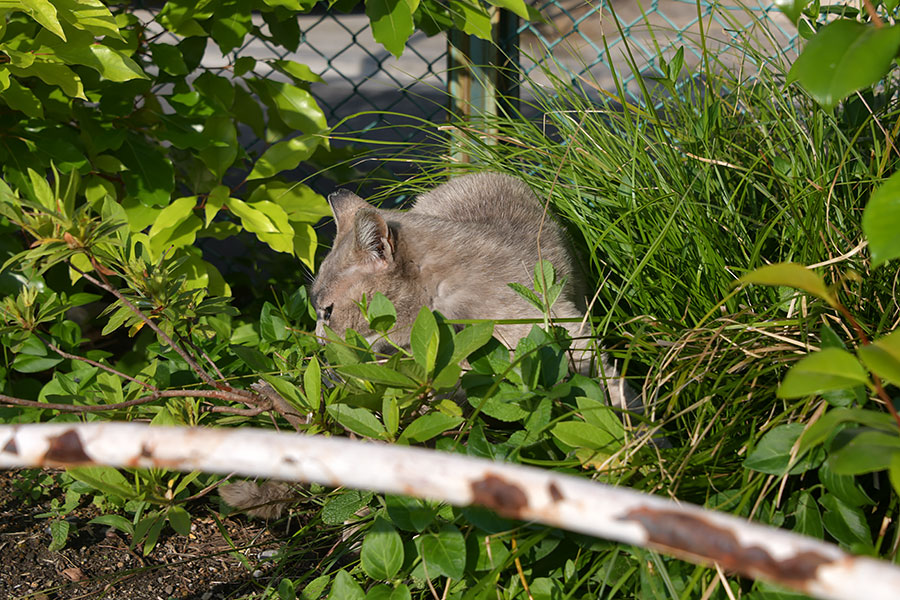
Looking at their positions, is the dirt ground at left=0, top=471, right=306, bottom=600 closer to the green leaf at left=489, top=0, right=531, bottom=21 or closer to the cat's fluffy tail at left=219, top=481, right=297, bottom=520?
the cat's fluffy tail at left=219, top=481, right=297, bottom=520

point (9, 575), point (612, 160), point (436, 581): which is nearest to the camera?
point (436, 581)

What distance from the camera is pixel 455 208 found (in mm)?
2418

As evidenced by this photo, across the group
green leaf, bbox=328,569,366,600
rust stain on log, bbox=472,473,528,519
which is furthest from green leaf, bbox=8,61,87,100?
rust stain on log, bbox=472,473,528,519

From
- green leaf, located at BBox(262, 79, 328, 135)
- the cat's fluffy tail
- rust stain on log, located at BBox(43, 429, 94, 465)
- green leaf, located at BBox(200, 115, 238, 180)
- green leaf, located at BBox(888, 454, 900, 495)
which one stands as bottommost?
the cat's fluffy tail

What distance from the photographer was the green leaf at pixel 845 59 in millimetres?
694

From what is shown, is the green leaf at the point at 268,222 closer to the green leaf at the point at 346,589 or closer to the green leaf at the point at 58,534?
the green leaf at the point at 58,534

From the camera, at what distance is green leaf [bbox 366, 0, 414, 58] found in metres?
2.06

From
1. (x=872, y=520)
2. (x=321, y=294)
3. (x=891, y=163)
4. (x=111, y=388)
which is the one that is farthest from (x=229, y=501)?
(x=891, y=163)

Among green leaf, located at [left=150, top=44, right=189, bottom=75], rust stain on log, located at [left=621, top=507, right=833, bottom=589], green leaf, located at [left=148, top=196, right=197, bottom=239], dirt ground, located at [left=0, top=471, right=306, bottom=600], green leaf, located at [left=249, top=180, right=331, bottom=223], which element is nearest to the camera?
rust stain on log, located at [left=621, top=507, right=833, bottom=589]

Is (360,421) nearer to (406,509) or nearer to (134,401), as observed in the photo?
(406,509)

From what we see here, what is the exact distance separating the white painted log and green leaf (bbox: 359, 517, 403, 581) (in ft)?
2.04

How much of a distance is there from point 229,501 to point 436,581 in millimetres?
590

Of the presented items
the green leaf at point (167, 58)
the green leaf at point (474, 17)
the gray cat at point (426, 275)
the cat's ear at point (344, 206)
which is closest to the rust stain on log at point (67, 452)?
the gray cat at point (426, 275)

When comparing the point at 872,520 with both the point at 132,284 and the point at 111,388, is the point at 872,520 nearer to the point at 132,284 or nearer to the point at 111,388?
the point at 132,284
